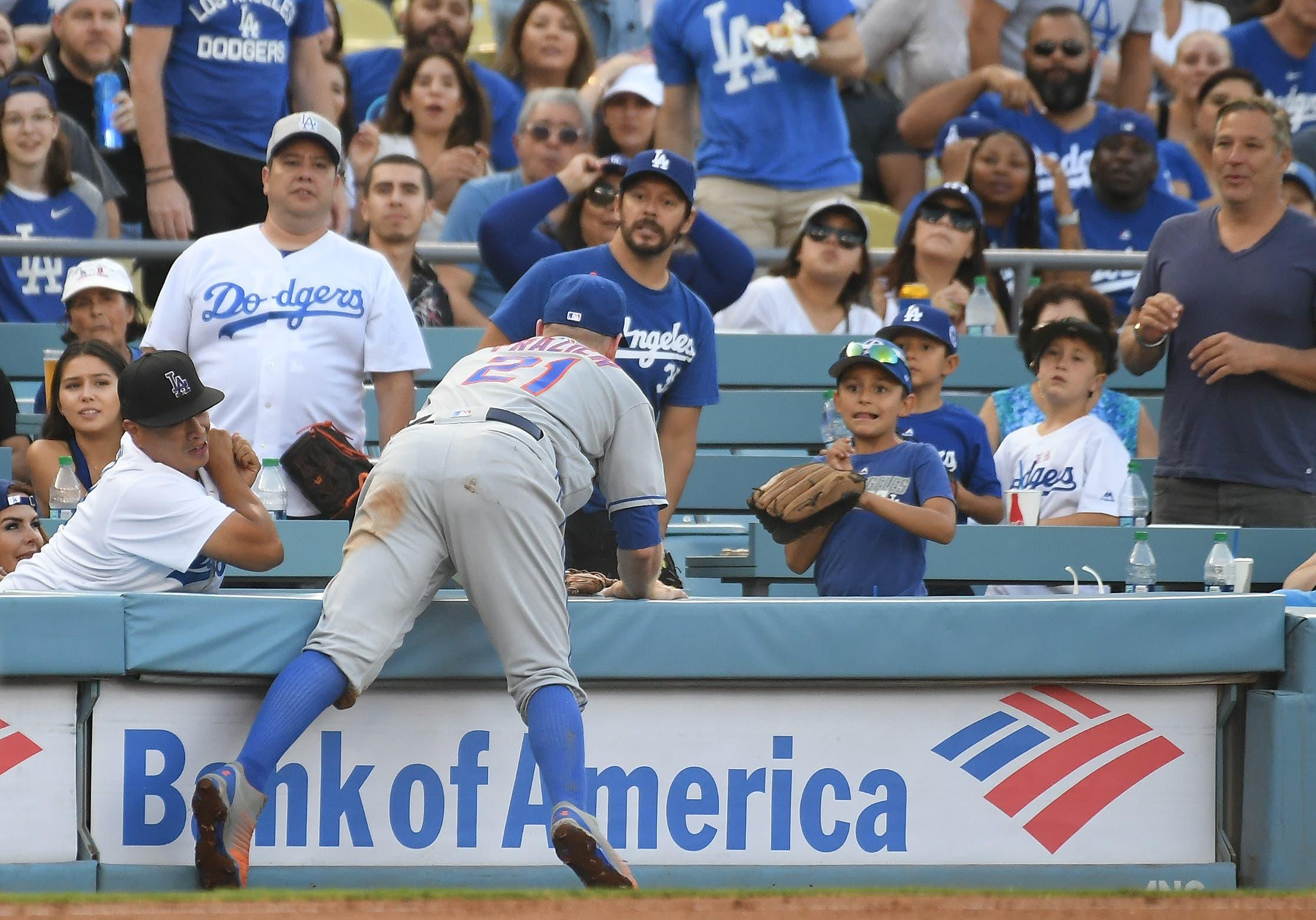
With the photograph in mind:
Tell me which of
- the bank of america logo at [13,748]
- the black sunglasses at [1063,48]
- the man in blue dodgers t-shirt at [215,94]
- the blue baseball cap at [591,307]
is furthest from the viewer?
the black sunglasses at [1063,48]

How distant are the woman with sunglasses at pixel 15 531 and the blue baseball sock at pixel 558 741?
7.80ft

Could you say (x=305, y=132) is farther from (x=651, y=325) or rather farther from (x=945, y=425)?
(x=945, y=425)

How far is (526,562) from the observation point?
4.19 metres

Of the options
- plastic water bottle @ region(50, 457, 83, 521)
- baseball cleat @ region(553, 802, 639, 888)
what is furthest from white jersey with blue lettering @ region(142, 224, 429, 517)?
baseball cleat @ region(553, 802, 639, 888)

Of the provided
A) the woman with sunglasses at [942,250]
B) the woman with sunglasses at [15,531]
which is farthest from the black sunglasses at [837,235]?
the woman with sunglasses at [15,531]

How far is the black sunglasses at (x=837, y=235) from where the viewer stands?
301 inches

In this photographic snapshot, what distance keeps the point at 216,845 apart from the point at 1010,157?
5693 millimetres

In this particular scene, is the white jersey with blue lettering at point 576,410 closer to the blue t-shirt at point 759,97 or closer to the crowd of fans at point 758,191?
the crowd of fans at point 758,191

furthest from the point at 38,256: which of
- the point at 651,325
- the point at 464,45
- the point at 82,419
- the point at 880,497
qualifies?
the point at 880,497

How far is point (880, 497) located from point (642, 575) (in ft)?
3.22

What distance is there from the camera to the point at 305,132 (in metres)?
5.82

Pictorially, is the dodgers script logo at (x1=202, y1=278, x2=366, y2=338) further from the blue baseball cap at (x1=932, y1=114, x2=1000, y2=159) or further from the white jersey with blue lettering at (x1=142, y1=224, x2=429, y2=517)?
the blue baseball cap at (x1=932, y1=114, x2=1000, y2=159)

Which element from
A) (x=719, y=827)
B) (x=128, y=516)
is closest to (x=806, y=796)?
(x=719, y=827)

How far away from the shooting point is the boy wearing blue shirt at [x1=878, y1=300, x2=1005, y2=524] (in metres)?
6.17
